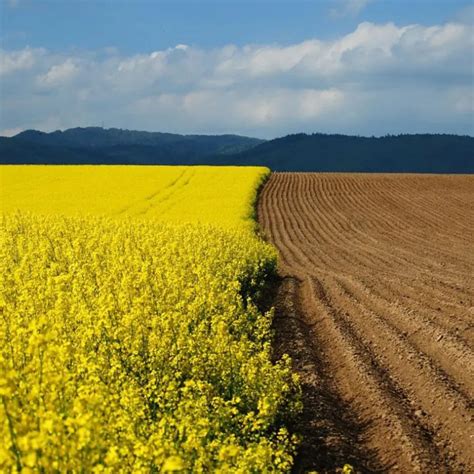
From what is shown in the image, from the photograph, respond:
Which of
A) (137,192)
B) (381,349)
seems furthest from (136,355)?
(137,192)

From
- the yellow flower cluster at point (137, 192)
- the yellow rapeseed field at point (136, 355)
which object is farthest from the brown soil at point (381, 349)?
the yellow flower cluster at point (137, 192)

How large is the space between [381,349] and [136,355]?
5353 millimetres

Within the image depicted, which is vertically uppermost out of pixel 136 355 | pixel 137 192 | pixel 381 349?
pixel 137 192

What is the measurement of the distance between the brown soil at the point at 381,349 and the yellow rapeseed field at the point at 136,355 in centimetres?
78

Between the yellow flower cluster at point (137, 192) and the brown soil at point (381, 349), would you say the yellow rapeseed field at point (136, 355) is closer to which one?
the brown soil at point (381, 349)

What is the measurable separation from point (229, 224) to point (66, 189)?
81.0 feet

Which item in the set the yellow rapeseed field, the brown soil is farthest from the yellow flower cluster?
the yellow rapeseed field

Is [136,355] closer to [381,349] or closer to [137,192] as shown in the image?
[381,349]

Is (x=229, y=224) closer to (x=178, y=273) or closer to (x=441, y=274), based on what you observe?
(x=441, y=274)

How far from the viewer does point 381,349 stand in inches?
500

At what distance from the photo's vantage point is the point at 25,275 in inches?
565

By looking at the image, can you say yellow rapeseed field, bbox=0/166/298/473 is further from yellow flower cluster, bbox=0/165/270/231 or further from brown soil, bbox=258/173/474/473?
yellow flower cluster, bbox=0/165/270/231

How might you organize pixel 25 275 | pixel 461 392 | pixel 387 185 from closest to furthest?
1. pixel 461 392
2. pixel 25 275
3. pixel 387 185

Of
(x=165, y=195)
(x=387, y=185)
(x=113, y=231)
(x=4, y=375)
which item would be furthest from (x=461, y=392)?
(x=387, y=185)
